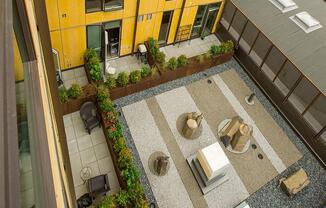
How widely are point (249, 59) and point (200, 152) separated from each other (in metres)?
7.74

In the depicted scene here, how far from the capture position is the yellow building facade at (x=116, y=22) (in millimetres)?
13062

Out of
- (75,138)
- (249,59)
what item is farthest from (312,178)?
(75,138)

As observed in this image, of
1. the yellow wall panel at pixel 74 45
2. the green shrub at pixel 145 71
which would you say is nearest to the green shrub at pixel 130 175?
the green shrub at pixel 145 71

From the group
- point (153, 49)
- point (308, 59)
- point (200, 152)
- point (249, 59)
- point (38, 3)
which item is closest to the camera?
point (38, 3)

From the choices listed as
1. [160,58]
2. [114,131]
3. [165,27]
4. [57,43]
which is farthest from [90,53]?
[165,27]

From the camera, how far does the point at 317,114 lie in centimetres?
1438

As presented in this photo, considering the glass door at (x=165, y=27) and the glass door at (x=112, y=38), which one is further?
the glass door at (x=165, y=27)

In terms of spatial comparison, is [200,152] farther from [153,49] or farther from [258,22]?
[258,22]

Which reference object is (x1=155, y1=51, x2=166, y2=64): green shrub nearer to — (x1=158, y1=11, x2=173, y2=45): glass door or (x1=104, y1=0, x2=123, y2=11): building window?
(x1=158, y1=11, x2=173, y2=45): glass door

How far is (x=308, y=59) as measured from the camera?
14695 millimetres

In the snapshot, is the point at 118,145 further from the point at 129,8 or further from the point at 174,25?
the point at 174,25

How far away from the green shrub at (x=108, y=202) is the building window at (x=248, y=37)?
11923 mm

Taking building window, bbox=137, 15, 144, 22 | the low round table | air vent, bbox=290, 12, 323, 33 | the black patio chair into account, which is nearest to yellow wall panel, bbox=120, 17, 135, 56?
building window, bbox=137, 15, 144, 22

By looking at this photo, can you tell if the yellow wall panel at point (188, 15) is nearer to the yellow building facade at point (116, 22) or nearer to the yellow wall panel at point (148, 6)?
the yellow building facade at point (116, 22)
